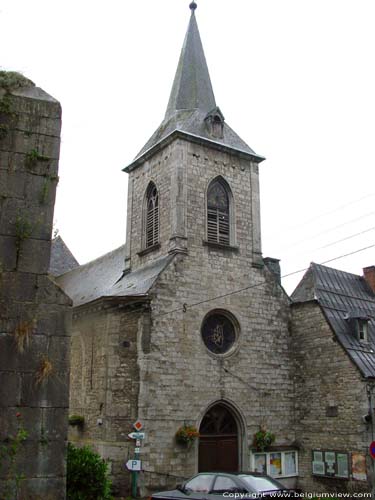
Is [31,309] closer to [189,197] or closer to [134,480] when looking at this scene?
[134,480]

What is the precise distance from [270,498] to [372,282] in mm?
17008

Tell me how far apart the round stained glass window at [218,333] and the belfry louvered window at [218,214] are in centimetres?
296

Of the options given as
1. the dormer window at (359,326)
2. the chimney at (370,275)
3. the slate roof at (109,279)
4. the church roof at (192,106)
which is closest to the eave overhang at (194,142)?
the church roof at (192,106)

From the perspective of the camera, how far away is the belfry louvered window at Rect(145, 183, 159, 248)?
73.3 feet

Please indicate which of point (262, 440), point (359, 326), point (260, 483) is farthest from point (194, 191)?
point (260, 483)

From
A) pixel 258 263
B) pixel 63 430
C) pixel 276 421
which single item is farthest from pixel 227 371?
pixel 63 430

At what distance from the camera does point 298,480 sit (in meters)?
20.4

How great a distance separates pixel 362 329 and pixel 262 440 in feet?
17.9

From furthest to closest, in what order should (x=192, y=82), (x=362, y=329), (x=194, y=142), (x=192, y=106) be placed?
(x=192, y=82), (x=192, y=106), (x=194, y=142), (x=362, y=329)

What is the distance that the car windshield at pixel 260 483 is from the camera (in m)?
11.6

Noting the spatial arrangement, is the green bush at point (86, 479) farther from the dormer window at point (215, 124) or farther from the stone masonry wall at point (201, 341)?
the dormer window at point (215, 124)

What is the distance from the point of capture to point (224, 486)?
12047 millimetres

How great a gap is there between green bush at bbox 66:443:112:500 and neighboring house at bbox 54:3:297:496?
6322 mm

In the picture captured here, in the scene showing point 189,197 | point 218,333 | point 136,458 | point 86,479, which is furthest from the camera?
point 189,197
